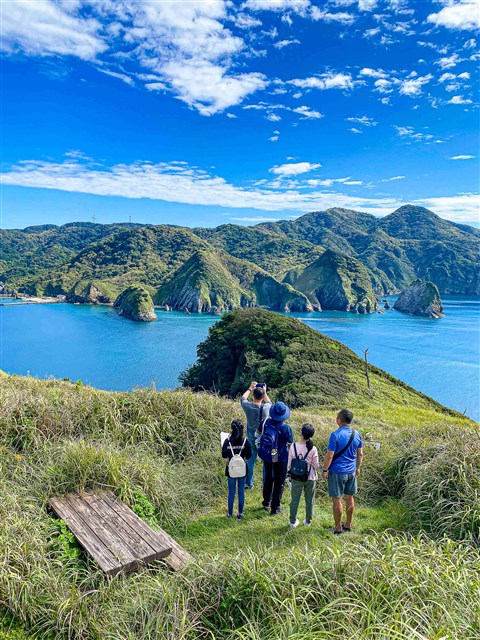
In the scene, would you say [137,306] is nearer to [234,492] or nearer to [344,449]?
[234,492]

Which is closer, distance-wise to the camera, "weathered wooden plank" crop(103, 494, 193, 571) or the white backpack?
"weathered wooden plank" crop(103, 494, 193, 571)

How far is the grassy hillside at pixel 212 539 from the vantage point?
2.79 metres

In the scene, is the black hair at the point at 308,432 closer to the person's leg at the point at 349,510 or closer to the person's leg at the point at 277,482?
the person's leg at the point at 277,482

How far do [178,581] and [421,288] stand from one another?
132176 mm

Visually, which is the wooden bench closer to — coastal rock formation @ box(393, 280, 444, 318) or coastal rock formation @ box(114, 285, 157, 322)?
coastal rock formation @ box(114, 285, 157, 322)

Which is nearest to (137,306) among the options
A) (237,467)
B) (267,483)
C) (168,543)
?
(267,483)

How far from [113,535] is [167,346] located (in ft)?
229

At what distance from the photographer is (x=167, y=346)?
72.7 m

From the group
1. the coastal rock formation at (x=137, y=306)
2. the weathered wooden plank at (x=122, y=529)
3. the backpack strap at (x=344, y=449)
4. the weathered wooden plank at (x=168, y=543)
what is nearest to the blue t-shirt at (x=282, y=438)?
the backpack strap at (x=344, y=449)

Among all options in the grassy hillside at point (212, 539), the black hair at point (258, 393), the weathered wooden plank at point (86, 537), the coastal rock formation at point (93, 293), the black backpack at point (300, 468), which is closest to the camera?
the grassy hillside at point (212, 539)

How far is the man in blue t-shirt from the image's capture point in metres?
4.59

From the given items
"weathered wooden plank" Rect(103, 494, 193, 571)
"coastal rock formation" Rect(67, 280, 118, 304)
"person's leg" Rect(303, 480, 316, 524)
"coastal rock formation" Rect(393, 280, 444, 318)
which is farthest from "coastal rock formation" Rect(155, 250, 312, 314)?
"weathered wooden plank" Rect(103, 494, 193, 571)

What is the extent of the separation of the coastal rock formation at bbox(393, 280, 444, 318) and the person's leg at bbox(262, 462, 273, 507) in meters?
125

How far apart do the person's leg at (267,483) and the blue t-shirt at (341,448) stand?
2.83 ft
